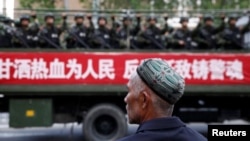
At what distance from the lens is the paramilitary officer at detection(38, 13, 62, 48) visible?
1027 centimetres

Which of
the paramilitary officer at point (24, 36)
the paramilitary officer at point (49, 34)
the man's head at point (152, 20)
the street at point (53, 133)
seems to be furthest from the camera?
the street at point (53, 133)

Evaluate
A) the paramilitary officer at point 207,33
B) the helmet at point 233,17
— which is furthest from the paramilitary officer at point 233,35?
the paramilitary officer at point 207,33

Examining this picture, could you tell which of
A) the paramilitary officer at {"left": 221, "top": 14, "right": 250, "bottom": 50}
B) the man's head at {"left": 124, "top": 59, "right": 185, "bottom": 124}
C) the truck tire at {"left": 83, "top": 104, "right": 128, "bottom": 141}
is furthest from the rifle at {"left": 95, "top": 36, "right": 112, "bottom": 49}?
the man's head at {"left": 124, "top": 59, "right": 185, "bottom": 124}

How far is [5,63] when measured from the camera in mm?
9656

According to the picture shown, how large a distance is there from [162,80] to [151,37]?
8603mm

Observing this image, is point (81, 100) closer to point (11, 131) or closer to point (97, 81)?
point (97, 81)

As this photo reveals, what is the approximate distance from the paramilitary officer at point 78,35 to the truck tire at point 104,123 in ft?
4.33

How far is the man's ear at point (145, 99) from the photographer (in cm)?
204

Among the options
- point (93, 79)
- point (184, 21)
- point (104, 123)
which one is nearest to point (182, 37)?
point (184, 21)

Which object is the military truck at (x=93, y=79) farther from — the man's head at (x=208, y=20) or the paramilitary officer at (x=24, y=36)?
the man's head at (x=208, y=20)

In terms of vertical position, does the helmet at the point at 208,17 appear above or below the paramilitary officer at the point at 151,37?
above

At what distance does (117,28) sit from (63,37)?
1112 millimetres

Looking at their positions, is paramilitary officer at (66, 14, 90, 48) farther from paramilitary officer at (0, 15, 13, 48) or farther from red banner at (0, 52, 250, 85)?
paramilitary officer at (0, 15, 13, 48)

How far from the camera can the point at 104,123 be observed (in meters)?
10.0
